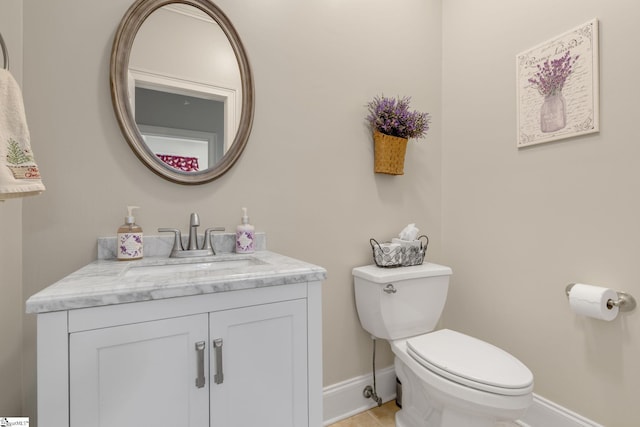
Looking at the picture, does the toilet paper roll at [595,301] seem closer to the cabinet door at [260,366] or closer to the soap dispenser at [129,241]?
the cabinet door at [260,366]

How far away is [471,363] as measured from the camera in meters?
1.20

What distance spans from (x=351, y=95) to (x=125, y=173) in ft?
3.79

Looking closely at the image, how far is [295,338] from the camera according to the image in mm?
967

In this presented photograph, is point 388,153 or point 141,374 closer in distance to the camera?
point 141,374

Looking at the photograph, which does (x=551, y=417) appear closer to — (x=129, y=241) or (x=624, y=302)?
(x=624, y=302)

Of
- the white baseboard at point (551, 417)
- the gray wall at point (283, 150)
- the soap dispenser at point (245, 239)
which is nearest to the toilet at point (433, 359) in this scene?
the gray wall at point (283, 150)

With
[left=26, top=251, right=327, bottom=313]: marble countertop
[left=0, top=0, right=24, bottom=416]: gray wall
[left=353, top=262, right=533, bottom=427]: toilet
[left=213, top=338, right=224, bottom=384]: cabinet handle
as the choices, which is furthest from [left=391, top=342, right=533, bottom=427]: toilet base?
[left=0, top=0, right=24, bottom=416]: gray wall

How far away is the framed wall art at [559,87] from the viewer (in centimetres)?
133

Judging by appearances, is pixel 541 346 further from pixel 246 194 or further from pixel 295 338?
pixel 246 194

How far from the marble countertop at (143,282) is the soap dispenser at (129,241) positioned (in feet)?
0.09

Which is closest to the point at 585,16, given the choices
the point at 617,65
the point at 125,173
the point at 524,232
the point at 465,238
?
the point at 617,65

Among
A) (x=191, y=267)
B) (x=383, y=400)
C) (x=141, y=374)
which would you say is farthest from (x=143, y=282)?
(x=383, y=400)

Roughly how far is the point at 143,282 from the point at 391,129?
4.50ft

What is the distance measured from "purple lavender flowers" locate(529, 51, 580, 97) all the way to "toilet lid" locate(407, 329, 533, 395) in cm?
121
